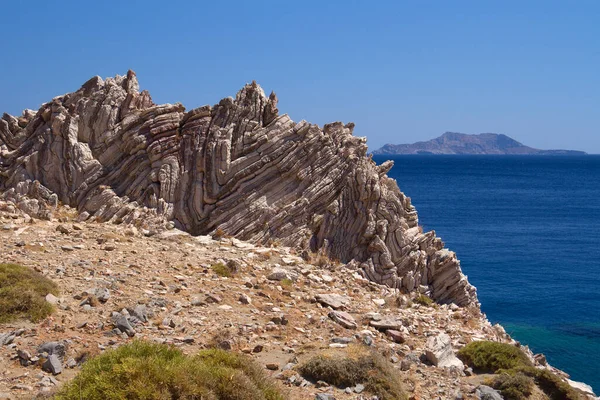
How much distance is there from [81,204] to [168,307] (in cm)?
1241

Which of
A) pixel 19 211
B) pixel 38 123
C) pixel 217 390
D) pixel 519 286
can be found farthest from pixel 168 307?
pixel 519 286

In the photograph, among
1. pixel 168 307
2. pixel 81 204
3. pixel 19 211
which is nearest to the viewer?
pixel 168 307

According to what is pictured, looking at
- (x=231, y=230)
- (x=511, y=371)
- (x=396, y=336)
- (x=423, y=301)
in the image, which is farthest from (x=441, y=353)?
(x=231, y=230)

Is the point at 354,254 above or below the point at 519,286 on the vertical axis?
above

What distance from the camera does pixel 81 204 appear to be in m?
28.0

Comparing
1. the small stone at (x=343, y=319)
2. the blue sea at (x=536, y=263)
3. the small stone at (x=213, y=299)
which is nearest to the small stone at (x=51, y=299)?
the small stone at (x=213, y=299)

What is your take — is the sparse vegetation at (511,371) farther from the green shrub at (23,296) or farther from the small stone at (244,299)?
the green shrub at (23,296)

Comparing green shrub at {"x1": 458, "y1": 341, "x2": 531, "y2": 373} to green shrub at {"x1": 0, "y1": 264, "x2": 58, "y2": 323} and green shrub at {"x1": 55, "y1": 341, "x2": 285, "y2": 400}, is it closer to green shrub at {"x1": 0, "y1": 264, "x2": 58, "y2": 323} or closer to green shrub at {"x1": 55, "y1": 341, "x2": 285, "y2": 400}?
green shrub at {"x1": 55, "y1": 341, "x2": 285, "y2": 400}

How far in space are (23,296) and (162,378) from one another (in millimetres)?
6274

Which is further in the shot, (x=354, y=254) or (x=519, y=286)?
(x=519, y=286)

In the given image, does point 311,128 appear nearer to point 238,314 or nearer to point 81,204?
point 81,204

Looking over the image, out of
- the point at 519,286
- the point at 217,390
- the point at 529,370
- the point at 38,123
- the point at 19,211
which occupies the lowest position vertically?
the point at 519,286

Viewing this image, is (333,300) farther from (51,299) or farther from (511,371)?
(51,299)

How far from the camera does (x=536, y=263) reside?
2586 inches
